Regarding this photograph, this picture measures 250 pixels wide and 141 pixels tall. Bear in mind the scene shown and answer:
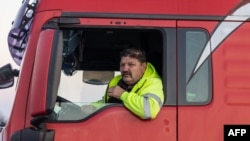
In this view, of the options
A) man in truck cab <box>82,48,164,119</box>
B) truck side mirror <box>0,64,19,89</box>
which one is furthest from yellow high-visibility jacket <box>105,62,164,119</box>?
truck side mirror <box>0,64,19,89</box>

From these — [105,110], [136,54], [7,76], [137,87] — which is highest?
[136,54]

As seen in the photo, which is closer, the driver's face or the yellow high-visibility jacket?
the yellow high-visibility jacket

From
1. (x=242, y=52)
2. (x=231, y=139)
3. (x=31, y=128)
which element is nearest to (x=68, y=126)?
(x=31, y=128)

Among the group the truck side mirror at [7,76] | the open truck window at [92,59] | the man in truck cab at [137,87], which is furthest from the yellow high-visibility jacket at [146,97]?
the truck side mirror at [7,76]

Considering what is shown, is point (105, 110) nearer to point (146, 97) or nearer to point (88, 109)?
point (88, 109)

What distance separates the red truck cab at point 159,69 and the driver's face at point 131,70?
130 mm

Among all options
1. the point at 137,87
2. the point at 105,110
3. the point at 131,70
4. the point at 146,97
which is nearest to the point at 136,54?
the point at 131,70

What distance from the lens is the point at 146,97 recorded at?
3211 mm

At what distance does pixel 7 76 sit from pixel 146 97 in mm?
1491

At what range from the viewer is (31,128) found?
310cm

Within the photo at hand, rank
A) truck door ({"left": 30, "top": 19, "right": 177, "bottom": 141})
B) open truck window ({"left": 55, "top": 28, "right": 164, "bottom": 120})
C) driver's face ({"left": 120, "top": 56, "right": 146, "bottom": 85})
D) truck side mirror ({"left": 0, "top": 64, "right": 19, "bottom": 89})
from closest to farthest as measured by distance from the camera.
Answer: truck door ({"left": 30, "top": 19, "right": 177, "bottom": 141}) < open truck window ({"left": 55, "top": 28, "right": 164, "bottom": 120}) < driver's face ({"left": 120, "top": 56, "right": 146, "bottom": 85}) < truck side mirror ({"left": 0, "top": 64, "right": 19, "bottom": 89})

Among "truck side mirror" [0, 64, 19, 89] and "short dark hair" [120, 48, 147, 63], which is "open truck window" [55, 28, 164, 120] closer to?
"short dark hair" [120, 48, 147, 63]

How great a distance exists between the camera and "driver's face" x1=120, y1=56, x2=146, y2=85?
11.2 ft

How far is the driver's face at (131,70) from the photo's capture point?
11.2 feet
